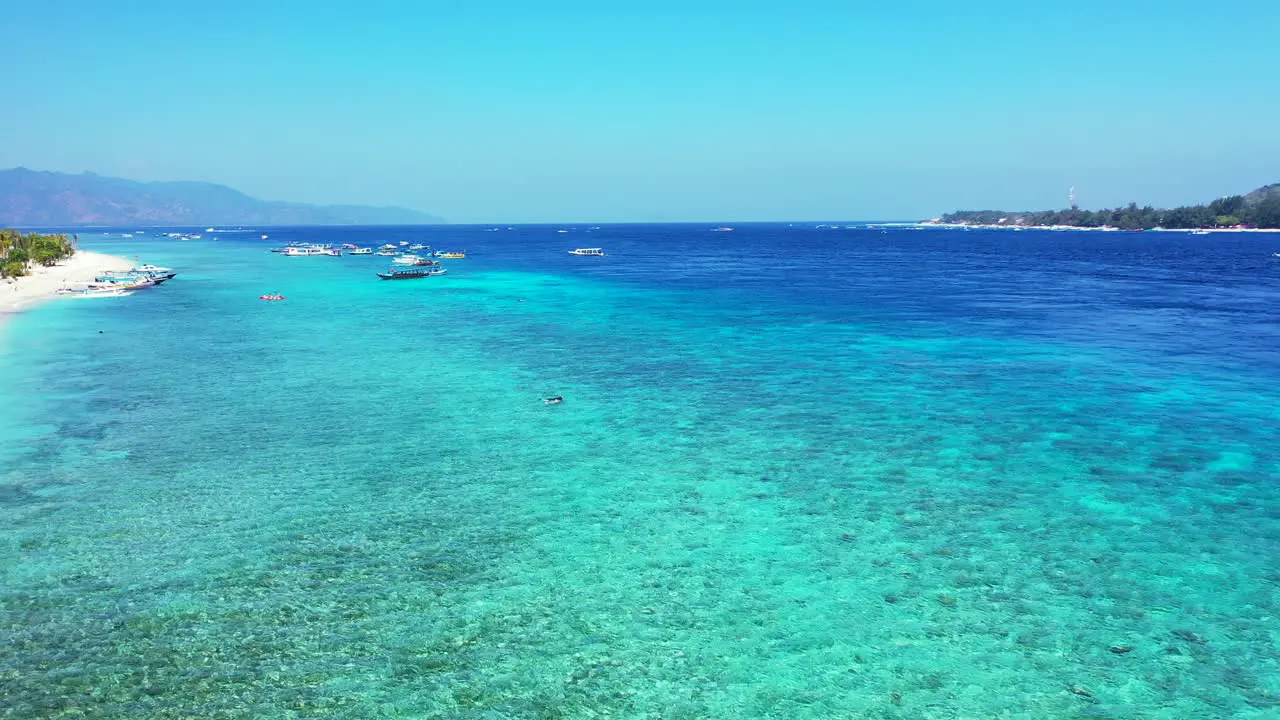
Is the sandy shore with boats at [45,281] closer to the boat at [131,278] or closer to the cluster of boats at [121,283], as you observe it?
the cluster of boats at [121,283]

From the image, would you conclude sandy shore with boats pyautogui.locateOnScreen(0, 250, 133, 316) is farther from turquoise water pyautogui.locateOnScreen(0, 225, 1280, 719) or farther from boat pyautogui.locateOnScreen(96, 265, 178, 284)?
turquoise water pyautogui.locateOnScreen(0, 225, 1280, 719)

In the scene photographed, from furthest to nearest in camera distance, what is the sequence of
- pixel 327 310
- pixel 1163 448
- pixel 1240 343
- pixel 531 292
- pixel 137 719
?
pixel 531 292 < pixel 327 310 < pixel 1240 343 < pixel 1163 448 < pixel 137 719

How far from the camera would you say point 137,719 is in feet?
39.7

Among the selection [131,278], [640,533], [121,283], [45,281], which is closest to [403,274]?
[121,283]

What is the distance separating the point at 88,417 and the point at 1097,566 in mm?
33300

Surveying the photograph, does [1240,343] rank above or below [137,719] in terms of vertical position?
above

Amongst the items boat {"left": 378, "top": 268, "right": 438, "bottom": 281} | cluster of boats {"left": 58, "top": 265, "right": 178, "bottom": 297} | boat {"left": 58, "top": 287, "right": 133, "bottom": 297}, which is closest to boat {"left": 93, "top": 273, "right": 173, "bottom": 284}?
cluster of boats {"left": 58, "top": 265, "right": 178, "bottom": 297}

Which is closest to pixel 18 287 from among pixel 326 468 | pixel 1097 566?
pixel 326 468

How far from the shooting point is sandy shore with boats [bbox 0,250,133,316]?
65806 mm

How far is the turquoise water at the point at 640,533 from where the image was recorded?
519 inches

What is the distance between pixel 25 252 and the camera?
288 feet

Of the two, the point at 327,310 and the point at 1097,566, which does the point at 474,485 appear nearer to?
the point at 1097,566

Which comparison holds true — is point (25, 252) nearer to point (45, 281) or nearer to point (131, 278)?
point (45, 281)

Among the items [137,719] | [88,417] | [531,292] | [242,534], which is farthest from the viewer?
[531,292]
